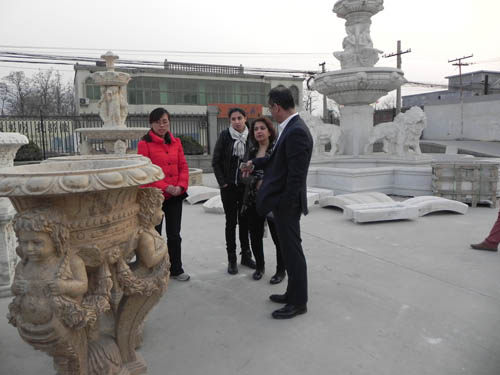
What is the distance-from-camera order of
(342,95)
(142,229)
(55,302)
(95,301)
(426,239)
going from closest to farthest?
(55,302) → (95,301) → (142,229) → (426,239) → (342,95)

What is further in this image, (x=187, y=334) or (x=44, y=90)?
(x=44, y=90)

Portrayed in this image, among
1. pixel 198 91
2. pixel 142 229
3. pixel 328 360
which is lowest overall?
pixel 328 360

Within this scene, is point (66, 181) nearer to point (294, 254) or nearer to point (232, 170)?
point (294, 254)

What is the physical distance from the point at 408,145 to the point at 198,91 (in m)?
28.6

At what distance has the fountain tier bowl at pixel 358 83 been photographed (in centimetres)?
845

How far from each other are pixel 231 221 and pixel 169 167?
0.88 meters

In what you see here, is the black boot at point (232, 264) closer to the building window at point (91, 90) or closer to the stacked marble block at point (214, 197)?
the stacked marble block at point (214, 197)

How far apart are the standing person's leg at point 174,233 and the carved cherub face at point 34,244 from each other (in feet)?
6.03

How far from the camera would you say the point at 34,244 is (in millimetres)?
1703

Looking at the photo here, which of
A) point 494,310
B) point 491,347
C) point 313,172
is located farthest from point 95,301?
point 313,172

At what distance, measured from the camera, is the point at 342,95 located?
914 centimetres

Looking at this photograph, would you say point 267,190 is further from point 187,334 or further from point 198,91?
point 198,91

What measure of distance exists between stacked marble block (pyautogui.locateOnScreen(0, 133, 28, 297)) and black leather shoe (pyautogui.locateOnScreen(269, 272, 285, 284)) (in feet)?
7.64

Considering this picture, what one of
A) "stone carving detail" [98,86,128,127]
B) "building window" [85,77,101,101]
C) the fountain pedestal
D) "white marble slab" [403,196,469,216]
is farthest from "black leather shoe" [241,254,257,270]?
"building window" [85,77,101,101]
